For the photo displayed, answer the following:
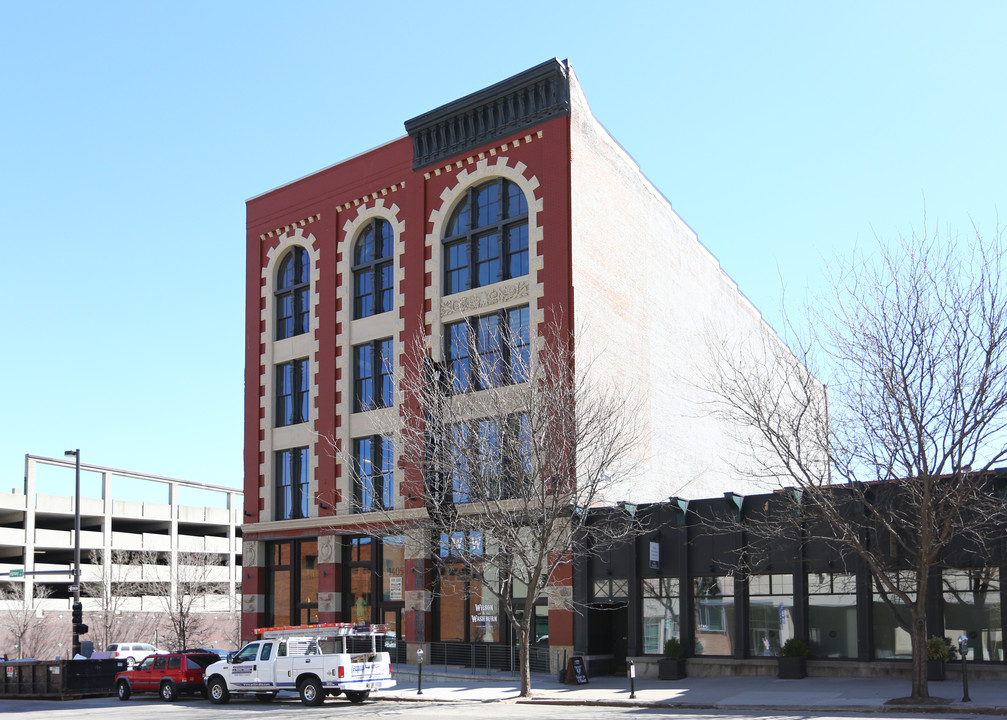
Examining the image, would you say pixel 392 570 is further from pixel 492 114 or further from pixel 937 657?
pixel 937 657

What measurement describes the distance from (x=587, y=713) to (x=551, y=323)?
14.9 meters

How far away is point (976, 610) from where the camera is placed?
27391 millimetres

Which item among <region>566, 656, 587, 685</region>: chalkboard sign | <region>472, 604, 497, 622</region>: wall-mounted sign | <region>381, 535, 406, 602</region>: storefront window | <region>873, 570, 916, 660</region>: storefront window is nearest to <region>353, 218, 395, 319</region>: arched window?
<region>381, 535, 406, 602</region>: storefront window

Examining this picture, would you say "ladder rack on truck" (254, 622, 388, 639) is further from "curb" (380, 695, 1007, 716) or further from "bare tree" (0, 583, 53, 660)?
"bare tree" (0, 583, 53, 660)

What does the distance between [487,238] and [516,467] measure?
12.4 metres

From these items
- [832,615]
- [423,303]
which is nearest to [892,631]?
[832,615]

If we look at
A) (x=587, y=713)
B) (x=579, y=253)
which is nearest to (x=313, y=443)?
(x=579, y=253)

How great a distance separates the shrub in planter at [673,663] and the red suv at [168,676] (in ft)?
46.8

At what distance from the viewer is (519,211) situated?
38.0 meters

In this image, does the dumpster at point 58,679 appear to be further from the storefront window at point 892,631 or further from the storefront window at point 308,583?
the storefront window at point 892,631

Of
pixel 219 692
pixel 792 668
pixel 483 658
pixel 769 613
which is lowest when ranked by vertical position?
pixel 219 692

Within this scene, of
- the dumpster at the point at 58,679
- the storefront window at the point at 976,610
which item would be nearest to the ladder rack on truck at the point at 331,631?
the dumpster at the point at 58,679

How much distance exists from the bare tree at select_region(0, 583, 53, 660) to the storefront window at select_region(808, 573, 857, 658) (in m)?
54.4

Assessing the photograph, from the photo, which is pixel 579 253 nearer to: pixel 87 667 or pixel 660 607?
pixel 660 607
